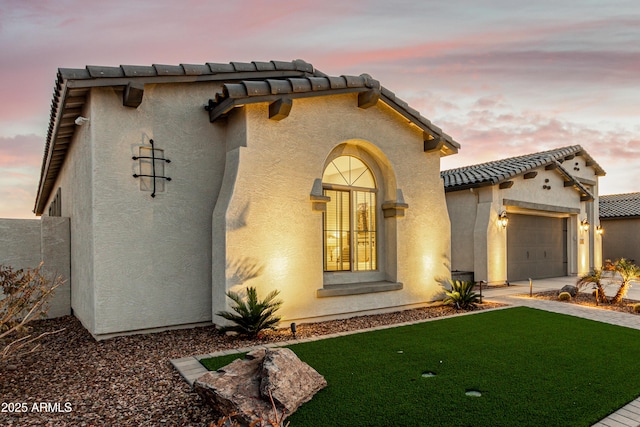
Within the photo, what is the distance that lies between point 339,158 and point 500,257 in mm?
8766

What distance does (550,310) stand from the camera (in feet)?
32.6

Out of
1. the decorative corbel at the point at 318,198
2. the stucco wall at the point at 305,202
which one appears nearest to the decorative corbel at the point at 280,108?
the stucco wall at the point at 305,202

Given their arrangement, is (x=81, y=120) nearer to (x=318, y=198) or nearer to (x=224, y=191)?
(x=224, y=191)

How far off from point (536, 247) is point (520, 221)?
5.48ft

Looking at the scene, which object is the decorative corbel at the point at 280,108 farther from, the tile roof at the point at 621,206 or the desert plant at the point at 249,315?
the tile roof at the point at 621,206

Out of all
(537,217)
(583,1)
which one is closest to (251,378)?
(583,1)

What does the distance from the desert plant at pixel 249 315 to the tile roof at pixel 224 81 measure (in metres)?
3.72

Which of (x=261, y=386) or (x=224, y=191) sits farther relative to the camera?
(x=224, y=191)

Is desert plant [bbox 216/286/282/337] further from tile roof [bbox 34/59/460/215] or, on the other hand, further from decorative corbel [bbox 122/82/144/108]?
decorative corbel [bbox 122/82/144/108]

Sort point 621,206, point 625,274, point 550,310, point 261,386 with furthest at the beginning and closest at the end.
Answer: point 621,206, point 625,274, point 550,310, point 261,386

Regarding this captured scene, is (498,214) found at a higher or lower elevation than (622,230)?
higher

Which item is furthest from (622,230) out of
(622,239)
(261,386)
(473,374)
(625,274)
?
(261,386)

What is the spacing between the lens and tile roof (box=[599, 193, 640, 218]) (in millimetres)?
21831

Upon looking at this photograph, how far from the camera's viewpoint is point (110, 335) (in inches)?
275
